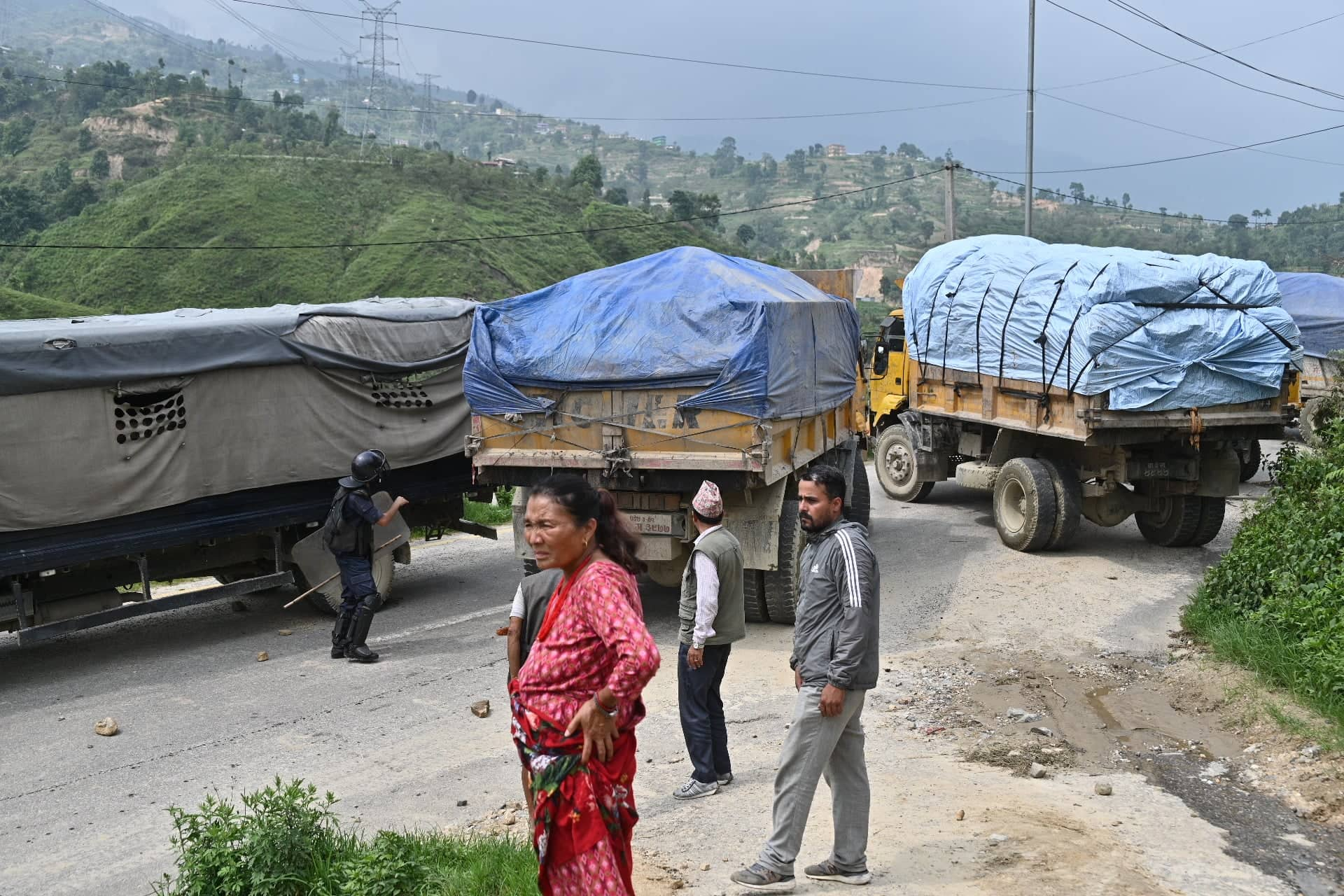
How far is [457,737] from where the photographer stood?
25.1 feet

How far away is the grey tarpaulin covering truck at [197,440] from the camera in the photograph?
29.5 feet

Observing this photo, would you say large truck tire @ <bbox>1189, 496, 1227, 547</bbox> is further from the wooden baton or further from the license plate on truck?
the wooden baton

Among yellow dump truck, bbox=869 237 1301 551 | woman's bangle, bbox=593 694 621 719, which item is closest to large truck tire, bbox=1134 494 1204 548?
yellow dump truck, bbox=869 237 1301 551

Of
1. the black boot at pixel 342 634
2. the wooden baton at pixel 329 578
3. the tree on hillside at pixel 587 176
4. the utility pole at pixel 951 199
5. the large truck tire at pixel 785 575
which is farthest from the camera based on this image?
the tree on hillside at pixel 587 176

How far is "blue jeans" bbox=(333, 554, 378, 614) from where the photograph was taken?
30.9ft

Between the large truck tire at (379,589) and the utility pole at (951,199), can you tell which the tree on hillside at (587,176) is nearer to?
the utility pole at (951,199)

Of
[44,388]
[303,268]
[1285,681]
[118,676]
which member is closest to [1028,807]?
[1285,681]

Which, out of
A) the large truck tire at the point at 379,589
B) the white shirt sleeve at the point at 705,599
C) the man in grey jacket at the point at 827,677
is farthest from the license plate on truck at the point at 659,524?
the man in grey jacket at the point at 827,677

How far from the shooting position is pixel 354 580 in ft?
30.9

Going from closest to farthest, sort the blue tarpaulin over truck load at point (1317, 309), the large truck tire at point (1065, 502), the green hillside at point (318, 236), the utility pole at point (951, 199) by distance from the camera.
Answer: the large truck tire at point (1065, 502) < the blue tarpaulin over truck load at point (1317, 309) < the utility pole at point (951, 199) < the green hillside at point (318, 236)

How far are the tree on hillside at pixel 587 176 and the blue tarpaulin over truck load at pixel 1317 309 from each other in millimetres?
49880

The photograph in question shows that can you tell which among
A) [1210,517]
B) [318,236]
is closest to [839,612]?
[1210,517]

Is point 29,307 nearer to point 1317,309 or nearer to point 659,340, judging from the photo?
point 659,340

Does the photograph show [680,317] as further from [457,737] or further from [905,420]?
[905,420]
